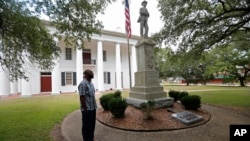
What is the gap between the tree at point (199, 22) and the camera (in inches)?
A: 461

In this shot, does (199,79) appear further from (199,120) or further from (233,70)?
(199,120)

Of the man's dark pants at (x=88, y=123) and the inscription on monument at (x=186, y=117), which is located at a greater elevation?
the man's dark pants at (x=88, y=123)

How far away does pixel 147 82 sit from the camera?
933 centimetres

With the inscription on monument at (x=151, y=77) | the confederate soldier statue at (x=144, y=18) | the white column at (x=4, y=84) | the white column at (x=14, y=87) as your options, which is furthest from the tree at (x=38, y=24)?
the white column at (x=14, y=87)

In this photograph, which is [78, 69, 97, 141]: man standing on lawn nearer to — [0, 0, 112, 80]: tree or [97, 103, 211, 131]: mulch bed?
[97, 103, 211, 131]: mulch bed

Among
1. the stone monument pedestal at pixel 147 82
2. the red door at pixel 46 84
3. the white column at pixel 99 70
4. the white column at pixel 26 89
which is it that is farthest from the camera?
the white column at pixel 99 70

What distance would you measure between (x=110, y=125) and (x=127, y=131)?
0.84 metres

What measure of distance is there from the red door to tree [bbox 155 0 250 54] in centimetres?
1535

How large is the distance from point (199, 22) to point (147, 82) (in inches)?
242

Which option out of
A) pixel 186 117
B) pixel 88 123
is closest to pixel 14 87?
pixel 88 123

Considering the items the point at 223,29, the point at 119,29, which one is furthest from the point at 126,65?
the point at 223,29

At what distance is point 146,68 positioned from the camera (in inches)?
376

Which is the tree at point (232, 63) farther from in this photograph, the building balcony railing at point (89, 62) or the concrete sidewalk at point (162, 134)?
the concrete sidewalk at point (162, 134)

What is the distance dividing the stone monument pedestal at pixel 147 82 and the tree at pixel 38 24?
2548 mm
